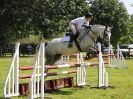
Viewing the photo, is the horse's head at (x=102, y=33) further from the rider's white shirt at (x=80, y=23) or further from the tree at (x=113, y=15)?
the tree at (x=113, y=15)

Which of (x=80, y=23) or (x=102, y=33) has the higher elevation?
(x=80, y=23)

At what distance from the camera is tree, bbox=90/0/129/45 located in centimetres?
6094

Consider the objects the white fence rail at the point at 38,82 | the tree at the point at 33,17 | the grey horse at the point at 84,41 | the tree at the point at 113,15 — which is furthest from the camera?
the tree at the point at 113,15

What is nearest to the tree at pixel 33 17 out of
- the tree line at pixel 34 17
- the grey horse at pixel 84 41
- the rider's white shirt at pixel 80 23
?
the tree line at pixel 34 17

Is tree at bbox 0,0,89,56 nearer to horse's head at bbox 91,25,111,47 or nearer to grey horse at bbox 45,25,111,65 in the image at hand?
grey horse at bbox 45,25,111,65

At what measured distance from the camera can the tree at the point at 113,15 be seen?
200 ft

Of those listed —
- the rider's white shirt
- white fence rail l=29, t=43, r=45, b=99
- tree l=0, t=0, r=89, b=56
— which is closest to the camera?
white fence rail l=29, t=43, r=45, b=99

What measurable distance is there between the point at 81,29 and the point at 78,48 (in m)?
0.64

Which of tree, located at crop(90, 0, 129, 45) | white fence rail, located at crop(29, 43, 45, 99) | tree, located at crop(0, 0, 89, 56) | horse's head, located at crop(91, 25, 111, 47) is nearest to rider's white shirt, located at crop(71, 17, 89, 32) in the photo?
horse's head, located at crop(91, 25, 111, 47)

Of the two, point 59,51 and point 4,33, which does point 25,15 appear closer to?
point 4,33

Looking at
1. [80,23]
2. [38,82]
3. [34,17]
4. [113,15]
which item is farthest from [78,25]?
[113,15]

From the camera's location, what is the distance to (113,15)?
61656 millimetres

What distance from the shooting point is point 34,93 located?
11148 millimetres

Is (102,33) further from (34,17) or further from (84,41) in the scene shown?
(34,17)
